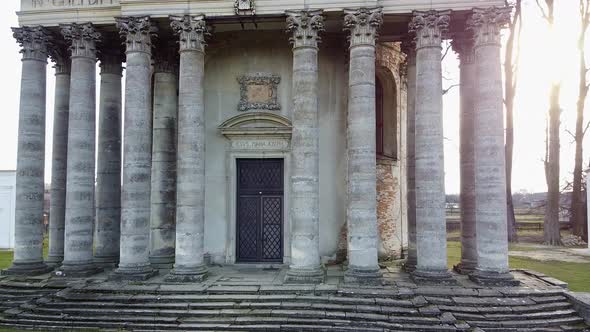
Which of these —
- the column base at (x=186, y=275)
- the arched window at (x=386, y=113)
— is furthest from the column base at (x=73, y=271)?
the arched window at (x=386, y=113)

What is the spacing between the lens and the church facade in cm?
1176

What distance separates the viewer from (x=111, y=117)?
1439 centimetres

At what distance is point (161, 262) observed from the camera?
13859mm

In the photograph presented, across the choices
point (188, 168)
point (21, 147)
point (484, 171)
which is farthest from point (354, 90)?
point (21, 147)

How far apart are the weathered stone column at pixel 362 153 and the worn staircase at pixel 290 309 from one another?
0.85 m

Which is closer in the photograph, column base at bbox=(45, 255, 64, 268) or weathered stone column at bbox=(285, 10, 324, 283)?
weathered stone column at bbox=(285, 10, 324, 283)

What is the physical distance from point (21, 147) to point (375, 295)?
416 inches

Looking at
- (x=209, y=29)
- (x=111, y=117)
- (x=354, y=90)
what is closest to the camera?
(x=354, y=90)

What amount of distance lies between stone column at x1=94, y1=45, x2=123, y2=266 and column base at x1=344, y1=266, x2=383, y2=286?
289 inches

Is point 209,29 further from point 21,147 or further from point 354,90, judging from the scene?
point 21,147

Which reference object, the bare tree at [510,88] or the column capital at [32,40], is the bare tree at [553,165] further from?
the column capital at [32,40]

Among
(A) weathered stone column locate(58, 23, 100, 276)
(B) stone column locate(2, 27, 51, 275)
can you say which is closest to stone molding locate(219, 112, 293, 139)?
(A) weathered stone column locate(58, 23, 100, 276)

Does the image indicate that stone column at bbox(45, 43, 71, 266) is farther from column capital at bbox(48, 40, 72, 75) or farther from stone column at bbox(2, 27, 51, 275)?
stone column at bbox(2, 27, 51, 275)

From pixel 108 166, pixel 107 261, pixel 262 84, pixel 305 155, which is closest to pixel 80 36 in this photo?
pixel 108 166
